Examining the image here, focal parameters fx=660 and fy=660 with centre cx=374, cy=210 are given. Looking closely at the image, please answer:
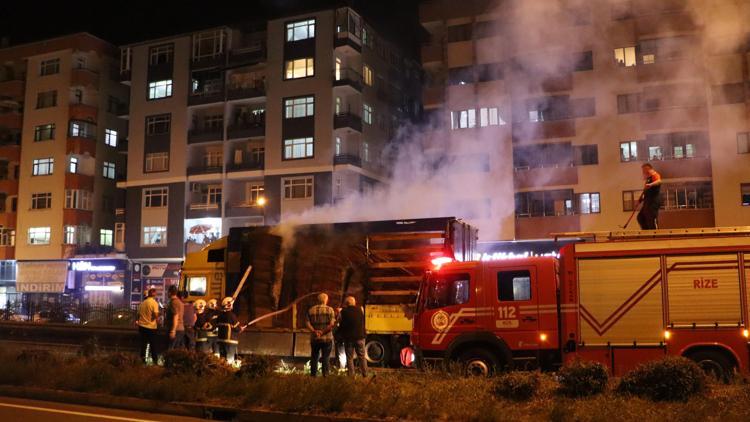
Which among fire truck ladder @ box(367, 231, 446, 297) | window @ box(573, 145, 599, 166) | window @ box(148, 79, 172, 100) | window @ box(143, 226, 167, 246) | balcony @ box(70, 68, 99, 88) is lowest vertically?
fire truck ladder @ box(367, 231, 446, 297)

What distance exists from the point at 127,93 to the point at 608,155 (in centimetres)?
3762

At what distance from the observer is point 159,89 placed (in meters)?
48.0

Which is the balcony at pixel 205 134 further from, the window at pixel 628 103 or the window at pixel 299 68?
the window at pixel 628 103

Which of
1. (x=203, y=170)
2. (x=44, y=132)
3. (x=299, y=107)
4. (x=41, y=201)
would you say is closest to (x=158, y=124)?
(x=203, y=170)

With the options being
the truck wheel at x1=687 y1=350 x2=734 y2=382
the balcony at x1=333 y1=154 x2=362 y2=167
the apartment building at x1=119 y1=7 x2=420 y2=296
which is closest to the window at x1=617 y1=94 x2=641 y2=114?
the apartment building at x1=119 y1=7 x2=420 y2=296

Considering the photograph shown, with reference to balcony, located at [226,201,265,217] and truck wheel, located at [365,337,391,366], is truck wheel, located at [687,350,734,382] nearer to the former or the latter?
truck wheel, located at [365,337,391,366]

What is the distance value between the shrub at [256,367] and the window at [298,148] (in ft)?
105

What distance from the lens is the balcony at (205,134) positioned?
45188 mm

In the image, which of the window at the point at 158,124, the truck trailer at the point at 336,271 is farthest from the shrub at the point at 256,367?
the window at the point at 158,124

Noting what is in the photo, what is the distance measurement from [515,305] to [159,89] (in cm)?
4161

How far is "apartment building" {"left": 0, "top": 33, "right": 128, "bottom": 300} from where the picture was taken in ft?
158

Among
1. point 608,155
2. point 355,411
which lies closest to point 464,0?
point 608,155

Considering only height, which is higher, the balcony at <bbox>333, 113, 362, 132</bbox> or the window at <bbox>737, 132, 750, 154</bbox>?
the balcony at <bbox>333, 113, 362, 132</bbox>

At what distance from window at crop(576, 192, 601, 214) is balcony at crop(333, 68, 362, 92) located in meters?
15.6
